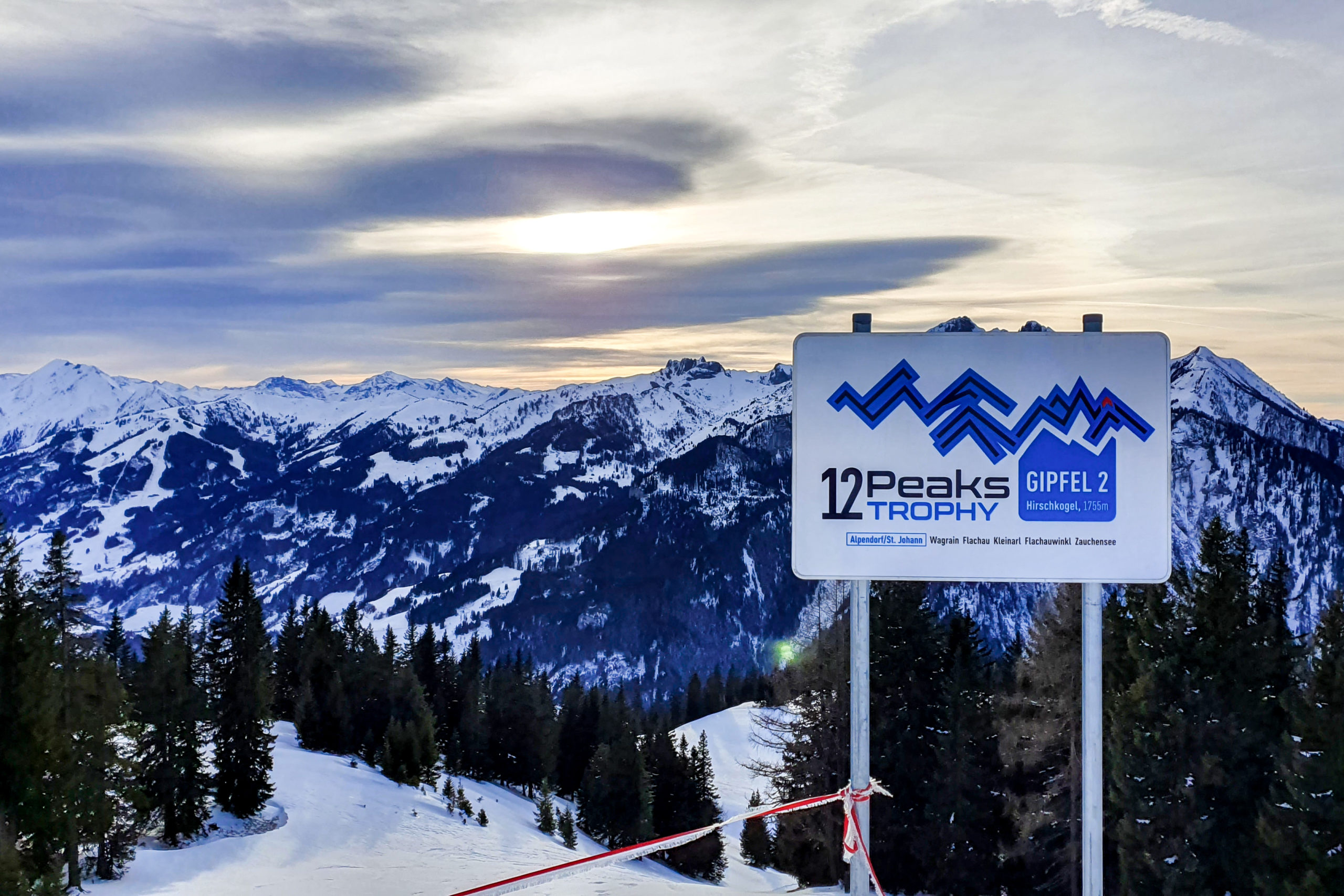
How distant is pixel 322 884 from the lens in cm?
3044

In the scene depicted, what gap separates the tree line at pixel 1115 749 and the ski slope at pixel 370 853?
5128mm

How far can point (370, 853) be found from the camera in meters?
38.7

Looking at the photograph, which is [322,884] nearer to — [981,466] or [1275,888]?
[1275,888]

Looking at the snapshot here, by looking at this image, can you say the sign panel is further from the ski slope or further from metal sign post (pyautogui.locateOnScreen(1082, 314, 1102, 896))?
the ski slope

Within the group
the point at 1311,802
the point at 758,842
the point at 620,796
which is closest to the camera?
the point at 1311,802

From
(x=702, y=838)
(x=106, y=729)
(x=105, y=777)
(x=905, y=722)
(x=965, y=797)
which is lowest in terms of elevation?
(x=702, y=838)

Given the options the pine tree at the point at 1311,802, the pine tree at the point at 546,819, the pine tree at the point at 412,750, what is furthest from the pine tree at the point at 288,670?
the pine tree at the point at 1311,802

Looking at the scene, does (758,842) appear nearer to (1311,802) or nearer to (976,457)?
(1311,802)

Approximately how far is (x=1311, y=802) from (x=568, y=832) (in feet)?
135

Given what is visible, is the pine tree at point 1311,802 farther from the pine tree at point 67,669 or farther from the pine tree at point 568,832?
the pine tree at point 568,832

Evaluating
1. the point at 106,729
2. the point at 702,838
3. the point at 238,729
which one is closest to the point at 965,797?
the point at 702,838

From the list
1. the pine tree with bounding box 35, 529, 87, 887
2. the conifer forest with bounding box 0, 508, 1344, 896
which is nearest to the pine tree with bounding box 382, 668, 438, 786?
the conifer forest with bounding box 0, 508, 1344, 896

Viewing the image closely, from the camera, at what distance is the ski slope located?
90.6 feet

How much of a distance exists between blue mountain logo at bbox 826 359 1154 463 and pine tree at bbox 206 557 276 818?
4667cm
